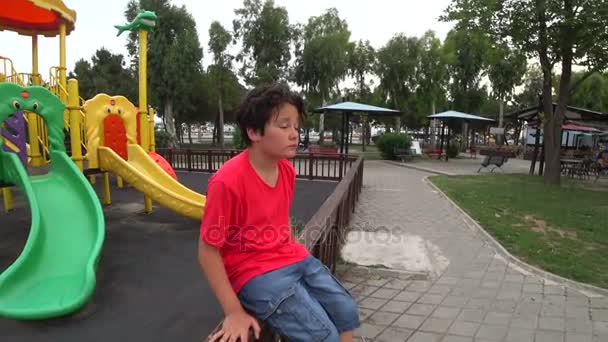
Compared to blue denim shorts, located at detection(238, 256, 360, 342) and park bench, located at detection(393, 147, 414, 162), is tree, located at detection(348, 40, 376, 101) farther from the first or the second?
blue denim shorts, located at detection(238, 256, 360, 342)

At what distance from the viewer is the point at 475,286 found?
14.2 feet

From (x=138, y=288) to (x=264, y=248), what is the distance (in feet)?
10.6

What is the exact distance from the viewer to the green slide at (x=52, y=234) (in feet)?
12.1

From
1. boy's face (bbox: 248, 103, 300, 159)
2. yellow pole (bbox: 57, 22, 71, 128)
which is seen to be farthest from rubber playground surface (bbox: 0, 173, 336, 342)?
yellow pole (bbox: 57, 22, 71, 128)

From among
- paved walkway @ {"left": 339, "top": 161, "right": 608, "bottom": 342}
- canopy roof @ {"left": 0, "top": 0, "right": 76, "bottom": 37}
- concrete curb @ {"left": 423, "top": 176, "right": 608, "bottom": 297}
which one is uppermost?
canopy roof @ {"left": 0, "top": 0, "right": 76, "bottom": 37}

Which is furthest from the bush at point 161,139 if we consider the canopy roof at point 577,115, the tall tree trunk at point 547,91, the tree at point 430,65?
the tall tree trunk at point 547,91

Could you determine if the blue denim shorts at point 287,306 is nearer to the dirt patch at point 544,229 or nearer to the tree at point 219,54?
the dirt patch at point 544,229

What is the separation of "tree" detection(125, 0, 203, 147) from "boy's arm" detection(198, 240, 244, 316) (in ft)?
85.1

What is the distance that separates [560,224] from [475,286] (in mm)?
3843

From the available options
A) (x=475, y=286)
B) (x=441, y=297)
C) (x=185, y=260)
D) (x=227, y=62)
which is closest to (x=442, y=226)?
(x=475, y=286)

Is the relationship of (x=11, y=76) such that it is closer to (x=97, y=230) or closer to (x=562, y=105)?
(x=97, y=230)

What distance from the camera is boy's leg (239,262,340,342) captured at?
58.2 inches

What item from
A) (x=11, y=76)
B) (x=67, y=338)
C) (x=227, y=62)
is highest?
(x=227, y=62)

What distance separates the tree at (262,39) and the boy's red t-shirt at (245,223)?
27646 mm
